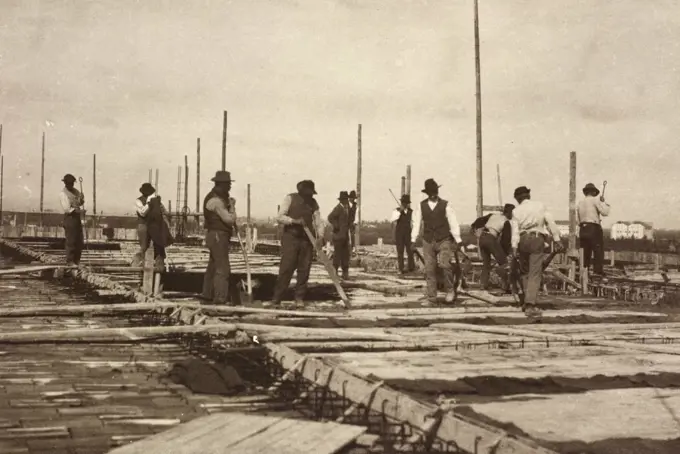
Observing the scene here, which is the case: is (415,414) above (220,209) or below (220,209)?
below

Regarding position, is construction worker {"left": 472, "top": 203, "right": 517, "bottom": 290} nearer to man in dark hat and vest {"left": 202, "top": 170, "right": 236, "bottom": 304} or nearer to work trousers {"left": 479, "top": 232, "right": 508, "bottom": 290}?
work trousers {"left": 479, "top": 232, "right": 508, "bottom": 290}

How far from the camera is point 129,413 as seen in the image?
455 centimetres

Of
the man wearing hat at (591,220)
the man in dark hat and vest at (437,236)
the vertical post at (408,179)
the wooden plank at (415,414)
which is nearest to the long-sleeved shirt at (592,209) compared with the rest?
the man wearing hat at (591,220)

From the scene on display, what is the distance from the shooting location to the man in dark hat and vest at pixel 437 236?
11.0 m

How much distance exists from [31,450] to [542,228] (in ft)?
24.3

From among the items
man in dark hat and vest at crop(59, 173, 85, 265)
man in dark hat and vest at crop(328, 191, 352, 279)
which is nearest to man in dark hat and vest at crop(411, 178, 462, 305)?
man in dark hat and vest at crop(328, 191, 352, 279)

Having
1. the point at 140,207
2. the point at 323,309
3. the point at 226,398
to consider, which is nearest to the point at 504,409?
the point at 226,398

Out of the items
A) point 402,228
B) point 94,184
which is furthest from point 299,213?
point 94,184

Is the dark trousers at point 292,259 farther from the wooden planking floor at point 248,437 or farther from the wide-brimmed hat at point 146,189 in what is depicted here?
the wooden planking floor at point 248,437

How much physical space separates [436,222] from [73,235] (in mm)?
6928

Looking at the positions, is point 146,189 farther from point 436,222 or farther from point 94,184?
point 94,184

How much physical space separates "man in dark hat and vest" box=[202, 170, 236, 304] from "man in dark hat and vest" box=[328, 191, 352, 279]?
5493 millimetres

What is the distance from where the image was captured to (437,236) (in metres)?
11.0

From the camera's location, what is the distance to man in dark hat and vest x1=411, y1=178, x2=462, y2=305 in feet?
36.0
